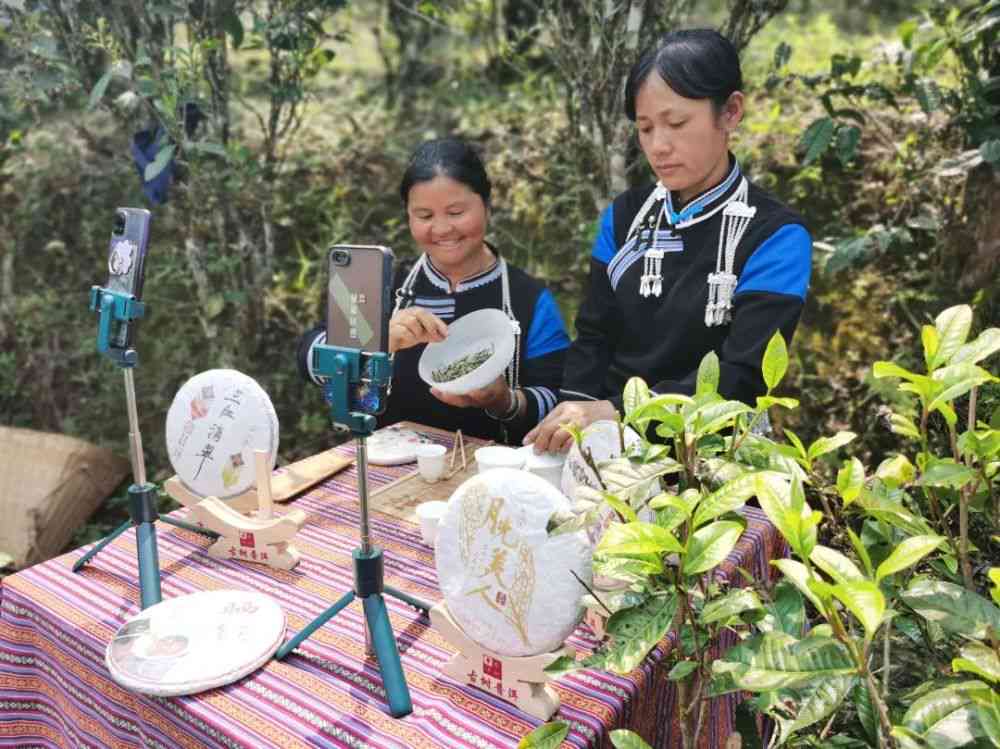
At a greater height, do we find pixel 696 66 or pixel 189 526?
pixel 696 66

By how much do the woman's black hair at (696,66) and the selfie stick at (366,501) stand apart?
0.91 metres

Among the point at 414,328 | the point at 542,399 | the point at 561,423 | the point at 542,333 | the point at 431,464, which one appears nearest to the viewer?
the point at 561,423

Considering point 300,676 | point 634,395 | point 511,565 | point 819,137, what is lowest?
point 300,676

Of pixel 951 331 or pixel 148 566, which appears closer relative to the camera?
pixel 951 331

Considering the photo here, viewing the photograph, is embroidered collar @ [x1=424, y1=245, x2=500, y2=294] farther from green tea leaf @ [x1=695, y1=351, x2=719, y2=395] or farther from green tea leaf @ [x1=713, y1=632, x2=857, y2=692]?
green tea leaf @ [x1=713, y1=632, x2=857, y2=692]

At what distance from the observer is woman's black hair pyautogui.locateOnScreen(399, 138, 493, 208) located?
6.14ft

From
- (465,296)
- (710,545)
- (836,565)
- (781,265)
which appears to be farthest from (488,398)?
(836,565)

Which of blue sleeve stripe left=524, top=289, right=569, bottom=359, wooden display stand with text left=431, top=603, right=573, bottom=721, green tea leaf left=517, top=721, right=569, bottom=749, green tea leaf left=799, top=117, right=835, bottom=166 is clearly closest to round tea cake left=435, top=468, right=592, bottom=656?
wooden display stand with text left=431, top=603, right=573, bottom=721

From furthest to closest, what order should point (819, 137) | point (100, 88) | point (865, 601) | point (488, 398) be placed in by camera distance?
point (819, 137) < point (100, 88) < point (488, 398) < point (865, 601)

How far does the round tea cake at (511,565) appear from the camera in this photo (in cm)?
91

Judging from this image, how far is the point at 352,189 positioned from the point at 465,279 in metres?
2.08

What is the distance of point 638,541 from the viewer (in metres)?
0.71

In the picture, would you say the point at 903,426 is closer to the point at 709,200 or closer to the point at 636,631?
the point at 636,631

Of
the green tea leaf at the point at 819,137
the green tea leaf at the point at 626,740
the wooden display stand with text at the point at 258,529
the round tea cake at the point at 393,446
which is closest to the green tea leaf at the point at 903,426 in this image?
the green tea leaf at the point at 626,740
